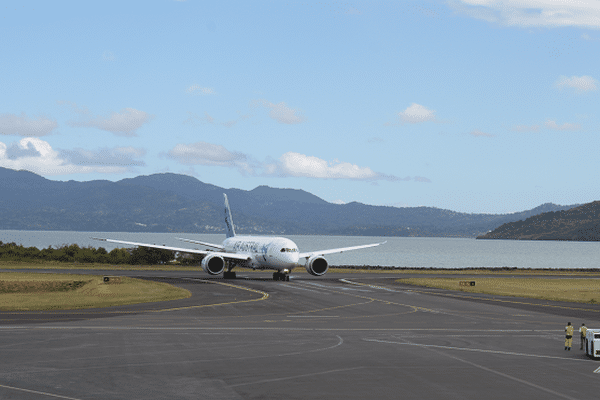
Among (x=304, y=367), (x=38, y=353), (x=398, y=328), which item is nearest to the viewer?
(x=304, y=367)

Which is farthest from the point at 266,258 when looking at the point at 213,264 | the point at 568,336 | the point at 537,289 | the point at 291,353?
the point at 568,336

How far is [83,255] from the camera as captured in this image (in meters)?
105

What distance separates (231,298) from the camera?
49.3 m

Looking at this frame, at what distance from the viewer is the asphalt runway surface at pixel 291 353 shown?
18.3 metres

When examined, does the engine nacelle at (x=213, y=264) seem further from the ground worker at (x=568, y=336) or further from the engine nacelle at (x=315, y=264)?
the ground worker at (x=568, y=336)

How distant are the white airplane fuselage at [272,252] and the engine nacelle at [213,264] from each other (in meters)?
3.66

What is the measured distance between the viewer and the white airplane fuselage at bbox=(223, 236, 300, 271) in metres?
67.5

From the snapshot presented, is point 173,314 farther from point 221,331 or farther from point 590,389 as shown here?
point 590,389

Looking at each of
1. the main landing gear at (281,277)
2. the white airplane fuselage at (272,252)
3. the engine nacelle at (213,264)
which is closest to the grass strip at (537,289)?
the main landing gear at (281,277)

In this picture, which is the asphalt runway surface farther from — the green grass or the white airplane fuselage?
the white airplane fuselage

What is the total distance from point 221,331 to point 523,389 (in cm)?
1601

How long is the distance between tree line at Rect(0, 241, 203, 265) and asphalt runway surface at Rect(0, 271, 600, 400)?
66.1 m

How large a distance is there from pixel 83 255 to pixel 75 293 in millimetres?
52641

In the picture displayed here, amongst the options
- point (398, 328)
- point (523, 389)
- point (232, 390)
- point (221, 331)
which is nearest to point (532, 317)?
point (398, 328)
